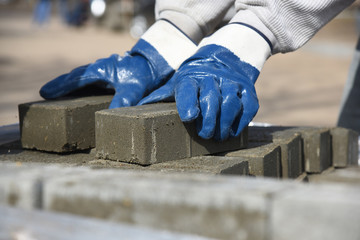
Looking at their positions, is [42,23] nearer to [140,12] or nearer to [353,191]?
[140,12]

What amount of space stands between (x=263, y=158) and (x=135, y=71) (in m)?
0.96

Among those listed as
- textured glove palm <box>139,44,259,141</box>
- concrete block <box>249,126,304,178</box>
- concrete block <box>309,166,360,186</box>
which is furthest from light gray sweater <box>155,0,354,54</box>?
concrete block <box>309,166,360,186</box>

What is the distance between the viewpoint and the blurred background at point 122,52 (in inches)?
335

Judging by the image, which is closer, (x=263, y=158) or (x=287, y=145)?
(x=263, y=158)

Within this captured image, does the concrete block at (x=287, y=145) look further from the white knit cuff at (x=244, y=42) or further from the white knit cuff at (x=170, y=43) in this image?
the white knit cuff at (x=170, y=43)

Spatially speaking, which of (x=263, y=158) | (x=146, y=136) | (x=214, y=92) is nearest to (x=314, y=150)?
(x=263, y=158)

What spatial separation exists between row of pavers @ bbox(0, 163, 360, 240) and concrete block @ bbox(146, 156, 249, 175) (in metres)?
0.83

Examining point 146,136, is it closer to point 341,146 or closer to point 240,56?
point 240,56

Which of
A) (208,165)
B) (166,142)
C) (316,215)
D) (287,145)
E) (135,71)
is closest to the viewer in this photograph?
(316,215)

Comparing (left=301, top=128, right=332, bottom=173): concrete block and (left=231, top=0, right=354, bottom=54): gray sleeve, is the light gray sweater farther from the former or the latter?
(left=301, top=128, right=332, bottom=173): concrete block

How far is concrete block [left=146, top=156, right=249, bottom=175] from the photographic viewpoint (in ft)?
8.59

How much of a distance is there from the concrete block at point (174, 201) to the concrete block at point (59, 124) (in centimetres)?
139

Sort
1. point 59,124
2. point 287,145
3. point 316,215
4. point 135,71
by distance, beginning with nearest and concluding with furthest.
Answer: point 316,215
point 59,124
point 287,145
point 135,71

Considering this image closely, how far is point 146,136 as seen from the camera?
2.76 meters
